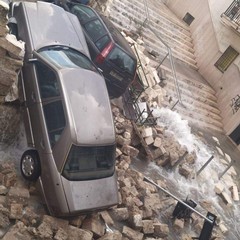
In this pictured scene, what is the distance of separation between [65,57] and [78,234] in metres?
3.70

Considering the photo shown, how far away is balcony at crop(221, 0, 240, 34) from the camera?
17.3 metres

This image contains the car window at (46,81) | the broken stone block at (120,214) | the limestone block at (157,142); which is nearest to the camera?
the car window at (46,81)

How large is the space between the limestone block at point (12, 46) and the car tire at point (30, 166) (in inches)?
73.8

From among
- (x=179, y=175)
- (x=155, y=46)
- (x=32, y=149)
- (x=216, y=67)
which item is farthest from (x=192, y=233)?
(x=216, y=67)

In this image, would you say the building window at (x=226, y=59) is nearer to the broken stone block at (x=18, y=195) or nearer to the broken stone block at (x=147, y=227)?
the broken stone block at (x=147, y=227)

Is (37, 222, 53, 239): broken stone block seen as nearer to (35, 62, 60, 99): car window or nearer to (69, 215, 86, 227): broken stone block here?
(69, 215, 86, 227): broken stone block

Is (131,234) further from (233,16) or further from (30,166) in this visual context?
(233,16)

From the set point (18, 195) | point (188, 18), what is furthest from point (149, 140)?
point (188, 18)

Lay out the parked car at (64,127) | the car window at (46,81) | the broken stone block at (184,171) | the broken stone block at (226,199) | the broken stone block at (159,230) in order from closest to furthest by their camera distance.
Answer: the parked car at (64,127)
the car window at (46,81)
the broken stone block at (159,230)
the broken stone block at (184,171)
the broken stone block at (226,199)

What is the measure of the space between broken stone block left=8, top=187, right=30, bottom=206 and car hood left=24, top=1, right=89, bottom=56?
9.90 ft

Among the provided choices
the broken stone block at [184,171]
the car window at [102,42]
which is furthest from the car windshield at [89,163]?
the broken stone block at [184,171]

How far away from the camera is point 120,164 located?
9031mm

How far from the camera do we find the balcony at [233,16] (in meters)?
17.3

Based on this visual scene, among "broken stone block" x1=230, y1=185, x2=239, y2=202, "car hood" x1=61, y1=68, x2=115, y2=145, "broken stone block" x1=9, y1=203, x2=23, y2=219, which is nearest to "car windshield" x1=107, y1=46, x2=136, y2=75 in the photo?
"car hood" x1=61, y1=68, x2=115, y2=145
